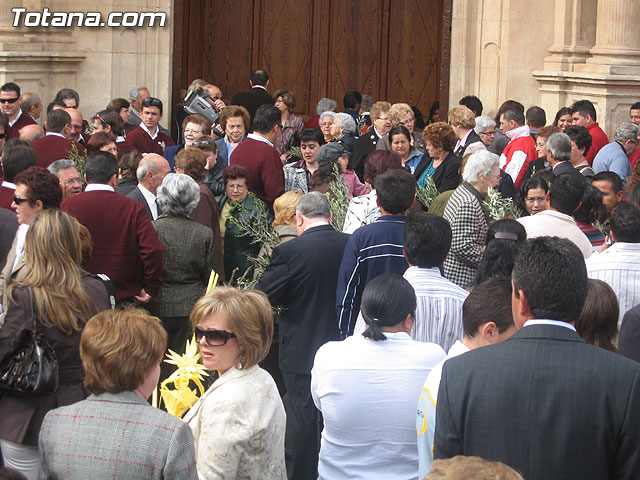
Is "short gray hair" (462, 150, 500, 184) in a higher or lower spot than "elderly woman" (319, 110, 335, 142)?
lower

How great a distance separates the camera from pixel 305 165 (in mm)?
9047

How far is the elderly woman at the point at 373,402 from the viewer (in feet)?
12.6

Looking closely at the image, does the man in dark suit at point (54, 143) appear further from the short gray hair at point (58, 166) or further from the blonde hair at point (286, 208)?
the blonde hair at point (286, 208)

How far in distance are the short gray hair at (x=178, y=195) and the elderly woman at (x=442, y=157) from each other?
8.60 ft

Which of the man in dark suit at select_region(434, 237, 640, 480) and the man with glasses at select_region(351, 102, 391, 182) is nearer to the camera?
the man in dark suit at select_region(434, 237, 640, 480)

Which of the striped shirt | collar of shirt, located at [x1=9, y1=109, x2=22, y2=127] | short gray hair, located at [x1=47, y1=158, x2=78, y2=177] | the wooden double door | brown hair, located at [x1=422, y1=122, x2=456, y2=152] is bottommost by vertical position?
the striped shirt

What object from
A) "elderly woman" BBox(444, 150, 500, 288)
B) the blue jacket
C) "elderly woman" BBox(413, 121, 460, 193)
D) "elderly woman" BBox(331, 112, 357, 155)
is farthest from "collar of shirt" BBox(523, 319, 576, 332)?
"elderly woman" BBox(331, 112, 357, 155)

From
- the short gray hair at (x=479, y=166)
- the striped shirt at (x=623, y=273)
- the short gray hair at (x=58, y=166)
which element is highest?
the short gray hair at (x=479, y=166)

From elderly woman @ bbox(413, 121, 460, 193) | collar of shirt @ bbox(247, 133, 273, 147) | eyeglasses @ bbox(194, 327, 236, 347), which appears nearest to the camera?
eyeglasses @ bbox(194, 327, 236, 347)

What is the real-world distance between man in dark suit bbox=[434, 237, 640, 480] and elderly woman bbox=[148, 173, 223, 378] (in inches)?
132

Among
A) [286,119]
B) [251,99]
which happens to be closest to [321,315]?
[286,119]

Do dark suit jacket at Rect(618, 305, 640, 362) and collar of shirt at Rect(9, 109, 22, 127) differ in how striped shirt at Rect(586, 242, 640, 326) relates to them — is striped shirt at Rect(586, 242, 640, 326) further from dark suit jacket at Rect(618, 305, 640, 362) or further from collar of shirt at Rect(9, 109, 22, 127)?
collar of shirt at Rect(9, 109, 22, 127)

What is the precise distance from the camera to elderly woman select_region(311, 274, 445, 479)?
3844 millimetres

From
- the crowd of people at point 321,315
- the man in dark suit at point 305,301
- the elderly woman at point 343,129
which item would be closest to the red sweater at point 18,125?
the crowd of people at point 321,315
